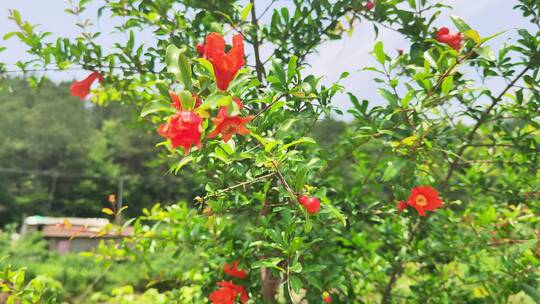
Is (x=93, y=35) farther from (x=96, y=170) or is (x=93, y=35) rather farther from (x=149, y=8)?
(x=96, y=170)

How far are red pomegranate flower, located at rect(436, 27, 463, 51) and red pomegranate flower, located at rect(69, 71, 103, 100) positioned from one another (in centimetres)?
105

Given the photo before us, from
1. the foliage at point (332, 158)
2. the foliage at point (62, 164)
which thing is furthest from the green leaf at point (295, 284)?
the foliage at point (62, 164)

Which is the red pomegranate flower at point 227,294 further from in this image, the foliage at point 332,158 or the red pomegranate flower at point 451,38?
the red pomegranate flower at point 451,38

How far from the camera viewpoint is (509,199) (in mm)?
1361

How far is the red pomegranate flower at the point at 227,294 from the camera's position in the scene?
3.87 feet

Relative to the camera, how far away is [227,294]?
3.90 feet

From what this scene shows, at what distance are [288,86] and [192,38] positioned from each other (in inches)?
23.2

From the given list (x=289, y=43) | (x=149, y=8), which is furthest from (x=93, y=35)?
(x=289, y=43)

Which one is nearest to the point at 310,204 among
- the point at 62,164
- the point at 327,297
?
the point at 327,297

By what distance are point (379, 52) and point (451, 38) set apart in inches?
7.8

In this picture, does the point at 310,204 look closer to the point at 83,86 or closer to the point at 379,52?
the point at 379,52

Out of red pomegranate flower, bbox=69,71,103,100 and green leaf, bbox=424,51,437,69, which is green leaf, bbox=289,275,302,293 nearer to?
green leaf, bbox=424,51,437,69

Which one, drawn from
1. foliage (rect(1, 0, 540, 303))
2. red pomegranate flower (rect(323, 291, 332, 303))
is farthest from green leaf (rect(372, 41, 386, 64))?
red pomegranate flower (rect(323, 291, 332, 303))

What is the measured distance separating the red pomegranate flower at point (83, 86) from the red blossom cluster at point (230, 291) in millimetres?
713
